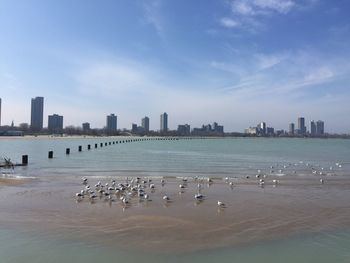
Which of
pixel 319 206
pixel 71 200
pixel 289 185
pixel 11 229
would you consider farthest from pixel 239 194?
pixel 11 229

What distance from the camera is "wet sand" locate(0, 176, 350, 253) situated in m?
10.7

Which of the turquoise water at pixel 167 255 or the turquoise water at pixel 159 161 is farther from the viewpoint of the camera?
the turquoise water at pixel 159 161

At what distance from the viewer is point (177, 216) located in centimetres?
1354

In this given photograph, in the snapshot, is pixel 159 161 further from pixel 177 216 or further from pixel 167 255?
pixel 167 255

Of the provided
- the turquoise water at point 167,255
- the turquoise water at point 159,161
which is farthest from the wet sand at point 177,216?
the turquoise water at point 159,161

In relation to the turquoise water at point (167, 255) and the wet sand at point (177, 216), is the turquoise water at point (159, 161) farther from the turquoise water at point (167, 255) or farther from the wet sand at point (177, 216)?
the turquoise water at point (167, 255)

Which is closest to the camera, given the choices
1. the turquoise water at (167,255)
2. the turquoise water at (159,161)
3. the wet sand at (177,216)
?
the turquoise water at (167,255)

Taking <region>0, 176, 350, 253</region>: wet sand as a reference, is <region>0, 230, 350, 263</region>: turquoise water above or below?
below

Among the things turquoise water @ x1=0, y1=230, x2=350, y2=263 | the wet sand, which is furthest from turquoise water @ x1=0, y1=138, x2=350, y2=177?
turquoise water @ x1=0, y1=230, x2=350, y2=263

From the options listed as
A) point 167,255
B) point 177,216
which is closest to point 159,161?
point 177,216

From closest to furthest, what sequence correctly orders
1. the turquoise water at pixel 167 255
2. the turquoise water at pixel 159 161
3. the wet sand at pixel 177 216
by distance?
the turquoise water at pixel 167 255
the wet sand at pixel 177 216
the turquoise water at pixel 159 161

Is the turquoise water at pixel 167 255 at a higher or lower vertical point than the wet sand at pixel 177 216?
lower

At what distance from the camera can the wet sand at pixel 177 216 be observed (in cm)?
1070

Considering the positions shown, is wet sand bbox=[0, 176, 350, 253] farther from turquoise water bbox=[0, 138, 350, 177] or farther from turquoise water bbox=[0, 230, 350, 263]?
turquoise water bbox=[0, 138, 350, 177]
